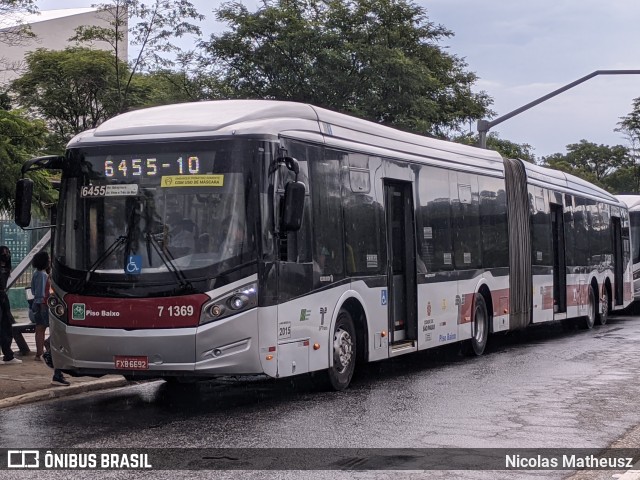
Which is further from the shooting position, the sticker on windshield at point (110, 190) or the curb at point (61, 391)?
the curb at point (61, 391)

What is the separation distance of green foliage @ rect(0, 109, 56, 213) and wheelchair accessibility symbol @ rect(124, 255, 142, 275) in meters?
3.49

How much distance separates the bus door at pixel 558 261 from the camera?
2262cm

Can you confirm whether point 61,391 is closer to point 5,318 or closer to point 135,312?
point 135,312

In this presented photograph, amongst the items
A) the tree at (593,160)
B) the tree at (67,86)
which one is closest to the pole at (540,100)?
the tree at (67,86)

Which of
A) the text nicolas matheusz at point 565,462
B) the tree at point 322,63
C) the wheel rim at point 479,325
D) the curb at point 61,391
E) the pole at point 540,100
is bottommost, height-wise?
the text nicolas matheusz at point 565,462

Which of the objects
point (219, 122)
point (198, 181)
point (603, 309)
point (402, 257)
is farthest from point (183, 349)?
point (603, 309)

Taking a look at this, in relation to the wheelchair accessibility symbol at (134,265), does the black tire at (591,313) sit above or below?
below

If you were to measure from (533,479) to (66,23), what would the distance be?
184 ft

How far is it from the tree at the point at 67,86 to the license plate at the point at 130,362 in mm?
34737

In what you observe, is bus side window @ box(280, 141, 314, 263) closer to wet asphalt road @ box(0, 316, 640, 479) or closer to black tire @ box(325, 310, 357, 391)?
black tire @ box(325, 310, 357, 391)

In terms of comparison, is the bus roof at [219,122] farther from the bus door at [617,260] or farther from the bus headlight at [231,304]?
the bus door at [617,260]

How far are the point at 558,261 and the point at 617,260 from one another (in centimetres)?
628

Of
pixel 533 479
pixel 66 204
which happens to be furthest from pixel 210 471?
pixel 66 204

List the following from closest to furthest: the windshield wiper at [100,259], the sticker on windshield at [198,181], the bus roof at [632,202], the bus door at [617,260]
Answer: the sticker on windshield at [198,181] < the windshield wiper at [100,259] < the bus door at [617,260] < the bus roof at [632,202]
